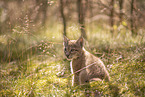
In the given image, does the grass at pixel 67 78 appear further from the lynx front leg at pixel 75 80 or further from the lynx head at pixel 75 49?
the lynx head at pixel 75 49

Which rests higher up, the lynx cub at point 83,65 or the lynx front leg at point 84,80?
the lynx cub at point 83,65

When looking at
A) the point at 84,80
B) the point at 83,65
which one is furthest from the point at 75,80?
the point at 83,65

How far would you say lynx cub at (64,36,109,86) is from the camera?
11.2 ft

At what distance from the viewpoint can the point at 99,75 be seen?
3.41 m

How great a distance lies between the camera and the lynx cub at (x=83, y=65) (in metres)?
3.42

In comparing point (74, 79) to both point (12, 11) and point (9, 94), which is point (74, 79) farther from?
point (12, 11)

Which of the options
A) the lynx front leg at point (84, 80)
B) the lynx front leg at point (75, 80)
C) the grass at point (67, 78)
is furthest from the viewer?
the lynx front leg at point (75, 80)

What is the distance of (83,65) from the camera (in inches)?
143

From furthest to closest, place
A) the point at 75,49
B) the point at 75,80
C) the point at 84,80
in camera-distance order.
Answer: the point at 75,49
the point at 75,80
the point at 84,80

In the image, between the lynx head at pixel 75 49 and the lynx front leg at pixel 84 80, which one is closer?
the lynx front leg at pixel 84 80

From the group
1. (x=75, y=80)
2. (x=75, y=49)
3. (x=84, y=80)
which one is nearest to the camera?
(x=84, y=80)

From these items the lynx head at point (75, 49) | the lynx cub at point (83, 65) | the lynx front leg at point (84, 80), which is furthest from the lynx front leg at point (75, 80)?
the lynx head at point (75, 49)

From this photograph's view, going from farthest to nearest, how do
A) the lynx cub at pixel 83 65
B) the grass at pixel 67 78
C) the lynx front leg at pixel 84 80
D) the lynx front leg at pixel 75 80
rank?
1. the lynx front leg at pixel 75 80
2. the lynx cub at pixel 83 65
3. the lynx front leg at pixel 84 80
4. the grass at pixel 67 78

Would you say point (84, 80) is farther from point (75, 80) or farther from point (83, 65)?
point (83, 65)
